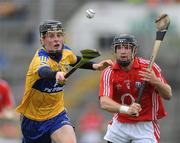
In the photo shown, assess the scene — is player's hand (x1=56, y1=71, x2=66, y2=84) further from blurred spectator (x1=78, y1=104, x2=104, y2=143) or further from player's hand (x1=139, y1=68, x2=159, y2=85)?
blurred spectator (x1=78, y1=104, x2=104, y2=143)

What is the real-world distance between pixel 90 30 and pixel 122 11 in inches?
57.9

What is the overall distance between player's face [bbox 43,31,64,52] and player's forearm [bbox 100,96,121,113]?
0.93 meters

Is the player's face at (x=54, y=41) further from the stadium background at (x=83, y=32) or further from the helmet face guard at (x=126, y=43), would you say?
the stadium background at (x=83, y=32)

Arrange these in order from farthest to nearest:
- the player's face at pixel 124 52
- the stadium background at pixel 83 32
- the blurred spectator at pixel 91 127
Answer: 1. the stadium background at pixel 83 32
2. the blurred spectator at pixel 91 127
3. the player's face at pixel 124 52

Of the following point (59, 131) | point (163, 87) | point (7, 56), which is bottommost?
point (7, 56)

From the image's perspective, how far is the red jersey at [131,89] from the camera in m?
11.9

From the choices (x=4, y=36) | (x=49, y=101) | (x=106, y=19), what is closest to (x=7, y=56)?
(x=4, y=36)

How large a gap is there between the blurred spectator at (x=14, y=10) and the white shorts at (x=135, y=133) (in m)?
21.8

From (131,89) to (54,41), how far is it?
122 centimetres

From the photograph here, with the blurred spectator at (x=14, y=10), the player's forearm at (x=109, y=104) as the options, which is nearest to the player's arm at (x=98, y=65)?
the player's forearm at (x=109, y=104)

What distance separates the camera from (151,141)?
12.1 meters

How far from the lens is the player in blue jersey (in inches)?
475

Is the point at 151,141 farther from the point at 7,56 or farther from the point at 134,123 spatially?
the point at 7,56

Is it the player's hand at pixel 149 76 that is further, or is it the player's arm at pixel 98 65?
the player's arm at pixel 98 65
